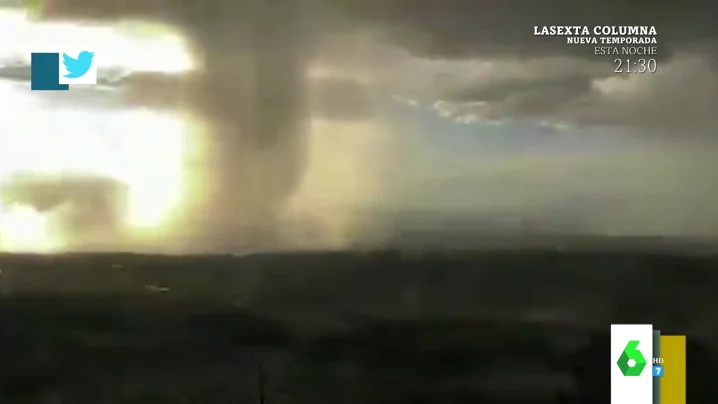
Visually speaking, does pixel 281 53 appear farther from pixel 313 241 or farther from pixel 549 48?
pixel 549 48

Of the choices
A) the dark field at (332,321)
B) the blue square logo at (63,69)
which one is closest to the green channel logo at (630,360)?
the dark field at (332,321)

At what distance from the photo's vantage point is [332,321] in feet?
2.82

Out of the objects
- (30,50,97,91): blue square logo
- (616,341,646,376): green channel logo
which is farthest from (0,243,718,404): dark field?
(30,50,97,91): blue square logo

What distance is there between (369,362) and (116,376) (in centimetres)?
34

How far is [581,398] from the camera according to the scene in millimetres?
864

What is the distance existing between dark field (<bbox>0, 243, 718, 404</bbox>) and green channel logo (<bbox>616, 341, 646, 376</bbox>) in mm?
24

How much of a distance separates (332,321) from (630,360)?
1.33ft

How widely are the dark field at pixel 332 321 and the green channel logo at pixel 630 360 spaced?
0.02 meters

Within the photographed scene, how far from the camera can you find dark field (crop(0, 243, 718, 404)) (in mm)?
854

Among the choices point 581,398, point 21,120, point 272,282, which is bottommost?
point 581,398

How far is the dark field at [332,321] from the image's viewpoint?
0.85 meters

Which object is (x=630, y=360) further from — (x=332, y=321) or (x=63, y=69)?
(x=63, y=69)

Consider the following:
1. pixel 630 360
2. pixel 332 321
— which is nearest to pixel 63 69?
pixel 332 321

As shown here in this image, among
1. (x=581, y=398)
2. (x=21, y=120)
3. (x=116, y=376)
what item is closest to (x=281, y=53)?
(x=21, y=120)
